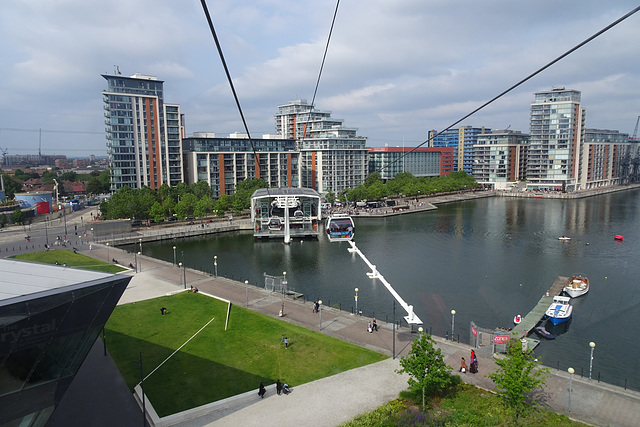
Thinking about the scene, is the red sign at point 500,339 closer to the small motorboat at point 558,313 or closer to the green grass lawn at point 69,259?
the small motorboat at point 558,313

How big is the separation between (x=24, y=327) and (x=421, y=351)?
11.7m

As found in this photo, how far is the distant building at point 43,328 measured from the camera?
9727 mm

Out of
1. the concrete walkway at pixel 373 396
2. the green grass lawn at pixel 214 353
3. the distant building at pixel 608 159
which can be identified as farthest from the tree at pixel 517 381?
the distant building at pixel 608 159

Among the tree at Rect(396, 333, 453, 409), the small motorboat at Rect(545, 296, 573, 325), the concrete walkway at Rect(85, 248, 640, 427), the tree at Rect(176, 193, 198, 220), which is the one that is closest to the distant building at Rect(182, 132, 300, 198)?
the tree at Rect(176, 193, 198, 220)

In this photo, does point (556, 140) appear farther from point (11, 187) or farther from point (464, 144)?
point (11, 187)

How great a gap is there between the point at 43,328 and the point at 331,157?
81448mm

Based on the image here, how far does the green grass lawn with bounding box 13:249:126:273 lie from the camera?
116 ft

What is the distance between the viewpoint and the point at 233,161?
79.7 m

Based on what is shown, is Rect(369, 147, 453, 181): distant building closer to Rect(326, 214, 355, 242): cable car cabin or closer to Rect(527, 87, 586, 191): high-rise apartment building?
Rect(527, 87, 586, 191): high-rise apartment building

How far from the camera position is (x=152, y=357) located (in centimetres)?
1931

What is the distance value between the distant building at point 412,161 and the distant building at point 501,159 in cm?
863

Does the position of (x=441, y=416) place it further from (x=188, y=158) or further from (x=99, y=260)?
(x=188, y=158)

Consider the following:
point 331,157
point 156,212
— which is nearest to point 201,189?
point 156,212

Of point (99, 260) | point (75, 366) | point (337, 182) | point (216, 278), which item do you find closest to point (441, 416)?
point (75, 366)
